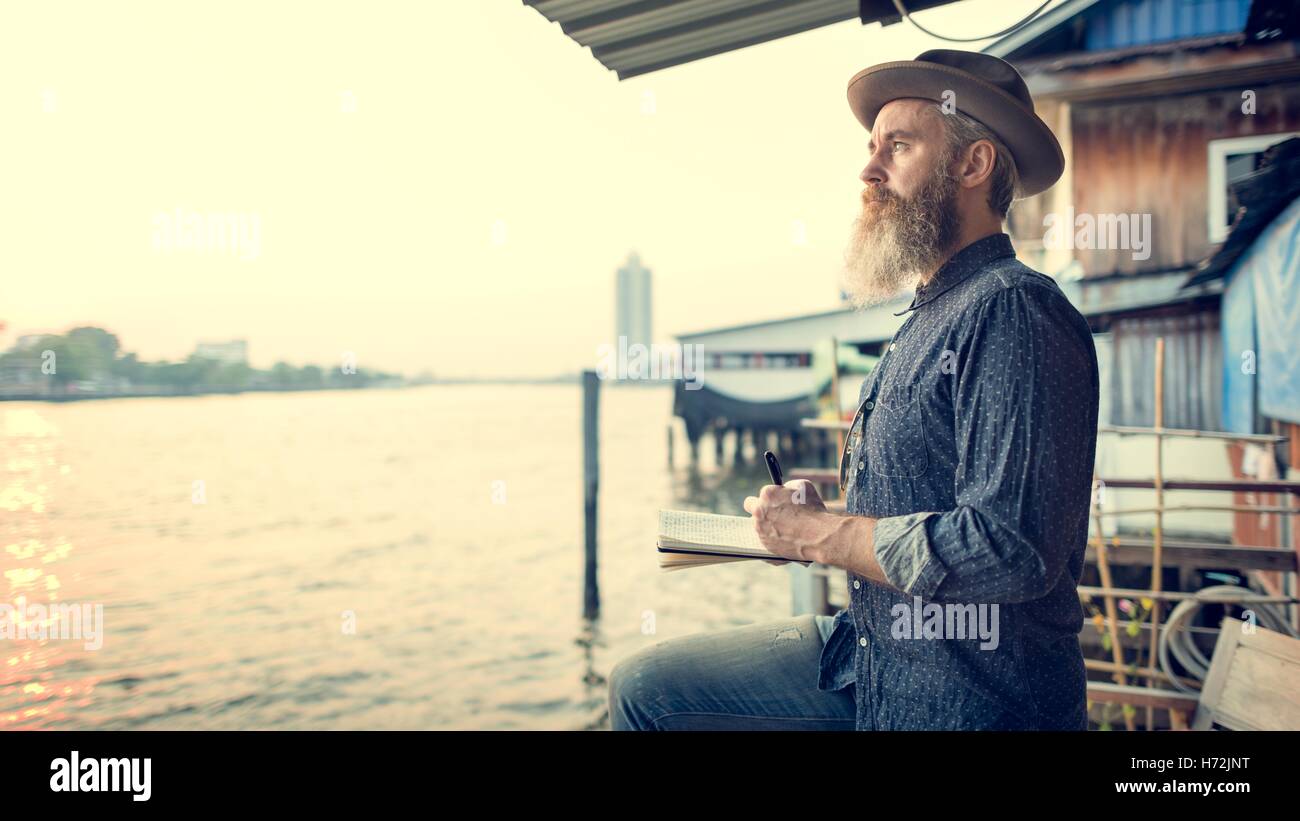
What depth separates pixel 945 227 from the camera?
6.43 feet

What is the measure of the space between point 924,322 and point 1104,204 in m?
10.5

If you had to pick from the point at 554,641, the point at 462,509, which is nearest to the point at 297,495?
the point at 462,509

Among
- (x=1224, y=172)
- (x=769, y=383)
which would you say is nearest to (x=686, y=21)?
(x=1224, y=172)

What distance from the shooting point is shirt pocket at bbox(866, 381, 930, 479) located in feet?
5.71

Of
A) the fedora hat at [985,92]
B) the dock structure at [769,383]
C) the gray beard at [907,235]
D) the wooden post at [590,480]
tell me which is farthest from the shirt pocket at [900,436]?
the dock structure at [769,383]

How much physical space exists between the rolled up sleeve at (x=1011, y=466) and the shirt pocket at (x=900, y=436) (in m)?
0.12

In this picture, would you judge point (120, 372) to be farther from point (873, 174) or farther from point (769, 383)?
point (873, 174)

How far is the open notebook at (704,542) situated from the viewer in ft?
6.02

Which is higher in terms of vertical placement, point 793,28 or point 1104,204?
point 1104,204

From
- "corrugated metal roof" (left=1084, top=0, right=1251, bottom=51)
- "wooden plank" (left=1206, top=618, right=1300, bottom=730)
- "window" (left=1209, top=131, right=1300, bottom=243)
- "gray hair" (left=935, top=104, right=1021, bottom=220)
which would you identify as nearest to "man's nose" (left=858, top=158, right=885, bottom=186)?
"gray hair" (left=935, top=104, right=1021, bottom=220)

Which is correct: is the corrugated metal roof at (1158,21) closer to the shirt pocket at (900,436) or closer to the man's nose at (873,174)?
the man's nose at (873,174)

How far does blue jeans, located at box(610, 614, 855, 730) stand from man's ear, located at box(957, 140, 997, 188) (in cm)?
114

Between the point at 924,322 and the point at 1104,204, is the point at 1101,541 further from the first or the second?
the point at 1104,204
